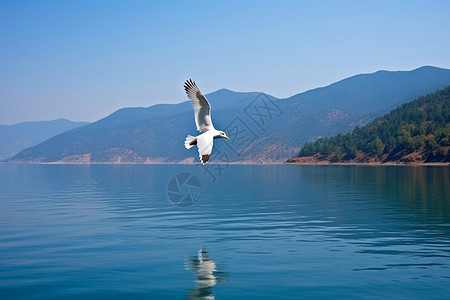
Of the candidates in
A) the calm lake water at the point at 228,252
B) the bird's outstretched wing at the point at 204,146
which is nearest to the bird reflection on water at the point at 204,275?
the calm lake water at the point at 228,252

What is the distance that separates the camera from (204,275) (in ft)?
76.1

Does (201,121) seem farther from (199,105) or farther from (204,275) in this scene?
(204,275)

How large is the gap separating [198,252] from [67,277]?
24.2 feet

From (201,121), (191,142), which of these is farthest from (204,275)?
(201,121)

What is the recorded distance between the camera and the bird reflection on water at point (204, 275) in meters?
20.2

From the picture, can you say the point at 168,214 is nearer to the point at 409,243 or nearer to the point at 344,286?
the point at 409,243

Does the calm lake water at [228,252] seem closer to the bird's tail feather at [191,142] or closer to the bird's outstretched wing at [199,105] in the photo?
the bird's tail feather at [191,142]

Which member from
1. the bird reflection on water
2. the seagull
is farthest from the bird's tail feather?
the bird reflection on water

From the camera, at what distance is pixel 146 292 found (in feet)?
66.4

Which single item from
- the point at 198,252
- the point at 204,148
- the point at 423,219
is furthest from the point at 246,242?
the point at 423,219

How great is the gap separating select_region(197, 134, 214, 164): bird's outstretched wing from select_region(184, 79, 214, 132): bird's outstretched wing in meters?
1.59

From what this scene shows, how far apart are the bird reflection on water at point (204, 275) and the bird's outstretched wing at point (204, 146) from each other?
4.82 meters

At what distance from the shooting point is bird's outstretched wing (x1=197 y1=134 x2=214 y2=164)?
20.3m

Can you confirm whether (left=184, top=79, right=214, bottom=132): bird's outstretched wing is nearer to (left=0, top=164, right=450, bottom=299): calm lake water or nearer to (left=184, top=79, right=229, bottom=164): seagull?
(left=184, top=79, right=229, bottom=164): seagull
